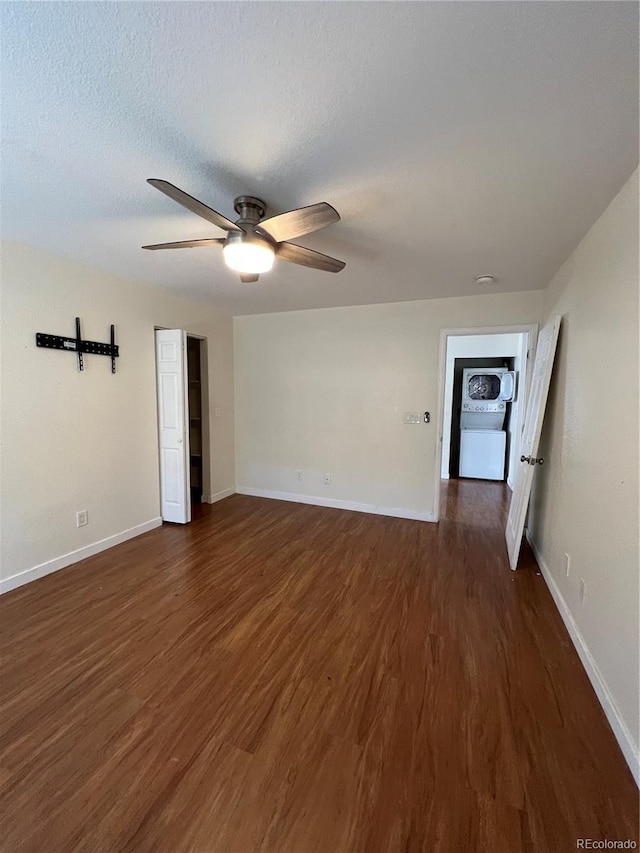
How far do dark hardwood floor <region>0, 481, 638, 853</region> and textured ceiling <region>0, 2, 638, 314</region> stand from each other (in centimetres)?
243

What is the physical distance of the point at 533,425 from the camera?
2.92 metres

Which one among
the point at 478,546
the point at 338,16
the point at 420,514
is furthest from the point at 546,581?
the point at 338,16

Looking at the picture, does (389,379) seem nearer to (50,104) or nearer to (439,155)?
(439,155)

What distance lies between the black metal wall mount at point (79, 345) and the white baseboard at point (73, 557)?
1.53 m

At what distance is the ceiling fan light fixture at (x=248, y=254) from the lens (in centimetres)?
169

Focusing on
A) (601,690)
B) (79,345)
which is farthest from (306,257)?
(601,690)

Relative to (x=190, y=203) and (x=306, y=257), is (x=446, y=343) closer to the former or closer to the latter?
(x=306, y=257)

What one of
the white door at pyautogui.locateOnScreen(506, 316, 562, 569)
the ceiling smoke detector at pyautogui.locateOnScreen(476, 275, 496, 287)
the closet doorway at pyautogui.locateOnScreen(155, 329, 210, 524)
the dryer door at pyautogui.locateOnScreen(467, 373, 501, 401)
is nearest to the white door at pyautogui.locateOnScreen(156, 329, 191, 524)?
the closet doorway at pyautogui.locateOnScreen(155, 329, 210, 524)

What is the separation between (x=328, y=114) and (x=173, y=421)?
3.00 metres

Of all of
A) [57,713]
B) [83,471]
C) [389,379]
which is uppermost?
[389,379]

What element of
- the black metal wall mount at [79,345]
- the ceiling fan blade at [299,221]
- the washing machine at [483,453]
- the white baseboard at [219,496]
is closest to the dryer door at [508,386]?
the washing machine at [483,453]

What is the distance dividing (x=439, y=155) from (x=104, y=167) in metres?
1.48

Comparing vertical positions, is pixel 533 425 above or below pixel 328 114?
below

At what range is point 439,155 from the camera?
57.9 inches
